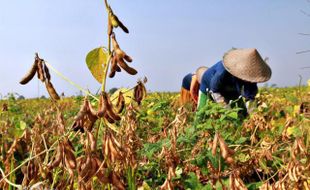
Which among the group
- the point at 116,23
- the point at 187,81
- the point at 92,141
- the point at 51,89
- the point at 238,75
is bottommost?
the point at 187,81

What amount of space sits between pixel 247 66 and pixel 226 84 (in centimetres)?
38

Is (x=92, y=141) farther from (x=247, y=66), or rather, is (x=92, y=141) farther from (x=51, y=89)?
(x=247, y=66)

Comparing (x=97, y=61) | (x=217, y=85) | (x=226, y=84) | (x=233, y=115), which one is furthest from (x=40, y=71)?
(x=226, y=84)

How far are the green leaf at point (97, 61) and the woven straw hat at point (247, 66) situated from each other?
12.6ft

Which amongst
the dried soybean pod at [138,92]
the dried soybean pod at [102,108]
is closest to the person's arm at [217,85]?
the dried soybean pod at [138,92]

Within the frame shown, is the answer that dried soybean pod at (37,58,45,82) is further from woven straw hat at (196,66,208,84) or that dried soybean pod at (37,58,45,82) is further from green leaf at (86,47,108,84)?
woven straw hat at (196,66,208,84)

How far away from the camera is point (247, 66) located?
16.1 ft

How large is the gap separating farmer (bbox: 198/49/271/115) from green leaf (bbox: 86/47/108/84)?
143 inches

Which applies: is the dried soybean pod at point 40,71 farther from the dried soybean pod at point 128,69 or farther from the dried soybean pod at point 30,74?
the dried soybean pod at point 128,69

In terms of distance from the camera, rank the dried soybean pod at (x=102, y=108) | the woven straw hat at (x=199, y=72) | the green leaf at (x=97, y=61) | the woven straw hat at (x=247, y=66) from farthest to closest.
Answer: the woven straw hat at (x=199, y=72), the woven straw hat at (x=247, y=66), the green leaf at (x=97, y=61), the dried soybean pod at (x=102, y=108)

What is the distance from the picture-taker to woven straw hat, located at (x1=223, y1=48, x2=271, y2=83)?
4883 millimetres

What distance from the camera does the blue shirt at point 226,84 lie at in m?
5.06

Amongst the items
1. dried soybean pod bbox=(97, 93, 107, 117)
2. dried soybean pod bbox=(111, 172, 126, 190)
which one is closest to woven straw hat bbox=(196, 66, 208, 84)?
dried soybean pod bbox=(111, 172, 126, 190)

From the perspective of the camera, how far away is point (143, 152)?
2.38 metres
